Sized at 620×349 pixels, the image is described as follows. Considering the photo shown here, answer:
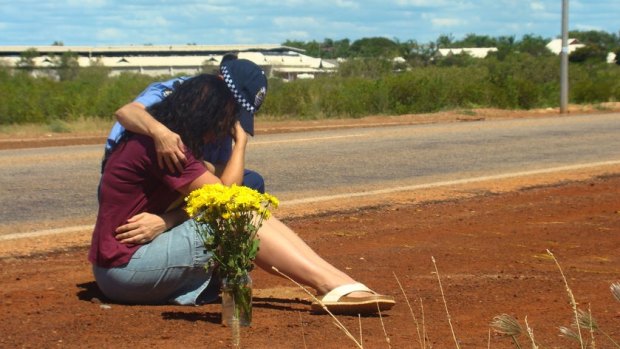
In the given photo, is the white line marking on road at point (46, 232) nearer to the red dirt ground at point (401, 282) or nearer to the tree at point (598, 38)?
the red dirt ground at point (401, 282)

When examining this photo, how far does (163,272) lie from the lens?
523cm

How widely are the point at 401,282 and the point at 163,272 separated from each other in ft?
4.63

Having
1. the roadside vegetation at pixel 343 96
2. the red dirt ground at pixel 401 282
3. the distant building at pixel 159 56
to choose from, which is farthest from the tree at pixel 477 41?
the red dirt ground at pixel 401 282

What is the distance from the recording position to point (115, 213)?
525 cm

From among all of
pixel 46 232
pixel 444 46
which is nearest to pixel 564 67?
pixel 46 232

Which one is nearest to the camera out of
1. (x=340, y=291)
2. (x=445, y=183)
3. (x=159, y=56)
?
(x=340, y=291)

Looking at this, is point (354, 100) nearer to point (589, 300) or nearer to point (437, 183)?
point (437, 183)

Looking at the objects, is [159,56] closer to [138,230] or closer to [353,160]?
[353,160]

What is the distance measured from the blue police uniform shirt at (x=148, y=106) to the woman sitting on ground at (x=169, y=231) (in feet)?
0.32

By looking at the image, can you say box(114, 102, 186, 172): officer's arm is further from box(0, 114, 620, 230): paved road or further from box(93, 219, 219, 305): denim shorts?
box(0, 114, 620, 230): paved road

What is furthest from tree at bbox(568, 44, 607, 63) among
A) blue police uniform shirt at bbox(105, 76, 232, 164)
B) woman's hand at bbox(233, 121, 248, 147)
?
woman's hand at bbox(233, 121, 248, 147)

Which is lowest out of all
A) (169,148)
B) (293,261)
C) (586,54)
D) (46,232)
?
(46,232)

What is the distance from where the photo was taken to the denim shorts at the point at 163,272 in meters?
5.23

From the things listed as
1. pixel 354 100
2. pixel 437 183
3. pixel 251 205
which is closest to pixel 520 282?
pixel 251 205
